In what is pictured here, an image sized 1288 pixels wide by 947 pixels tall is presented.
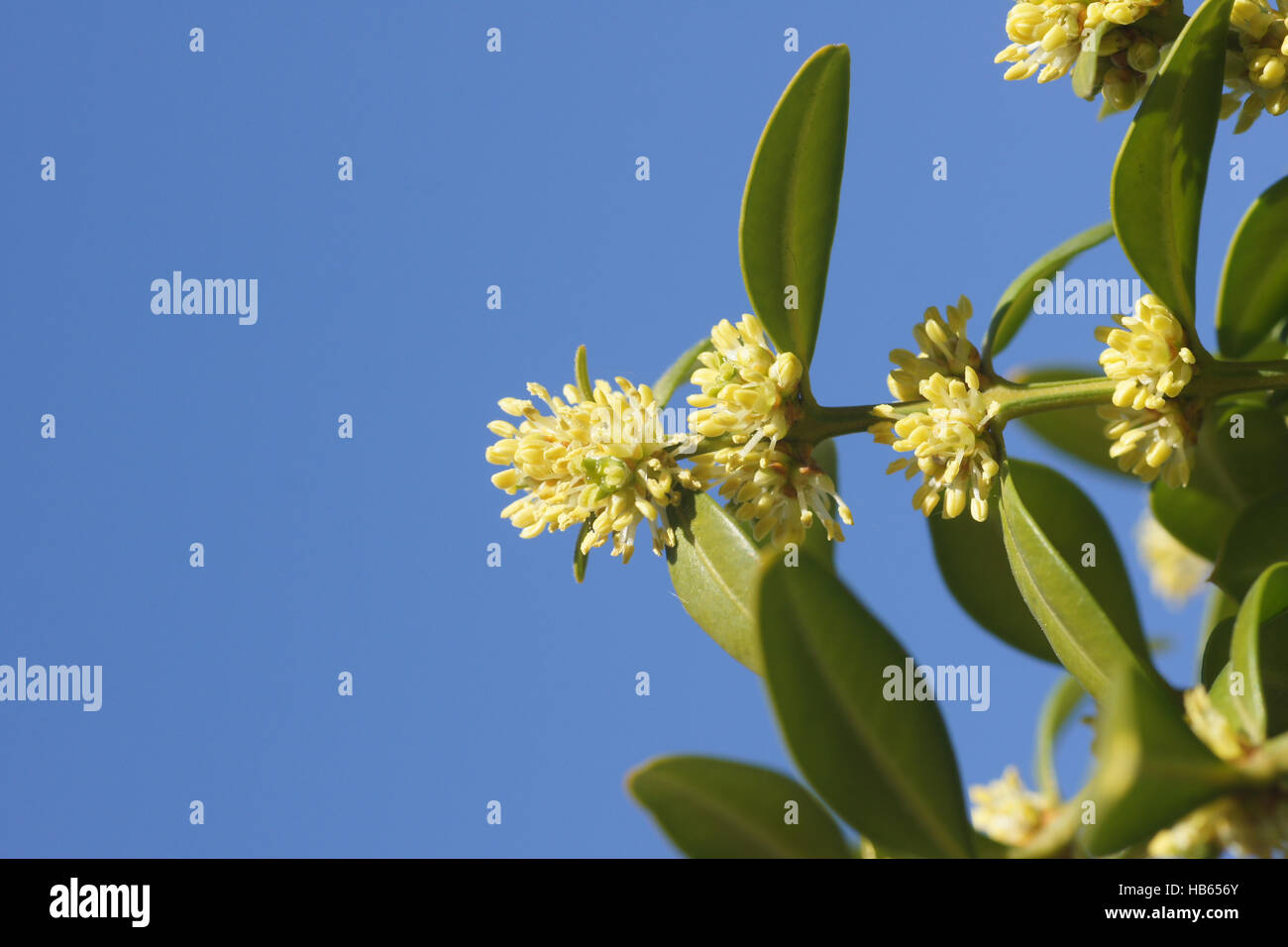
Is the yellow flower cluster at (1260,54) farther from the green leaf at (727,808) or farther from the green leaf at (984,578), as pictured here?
the green leaf at (727,808)

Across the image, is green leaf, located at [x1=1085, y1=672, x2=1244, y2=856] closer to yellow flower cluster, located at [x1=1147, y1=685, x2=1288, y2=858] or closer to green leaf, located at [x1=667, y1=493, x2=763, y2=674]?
yellow flower cluster, located at [x1=1147, y1=685, x2=1288, y2=858]

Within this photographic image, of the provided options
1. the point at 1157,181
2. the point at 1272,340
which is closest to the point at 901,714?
the point at 1157,181

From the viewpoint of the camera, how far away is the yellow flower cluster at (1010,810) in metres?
1.92

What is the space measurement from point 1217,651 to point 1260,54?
34.5 inches

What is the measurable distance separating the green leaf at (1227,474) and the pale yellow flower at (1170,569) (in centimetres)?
110

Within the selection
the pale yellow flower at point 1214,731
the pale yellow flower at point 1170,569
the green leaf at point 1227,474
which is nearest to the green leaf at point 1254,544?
the green leaf at point 1227,474

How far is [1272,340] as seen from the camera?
221cm

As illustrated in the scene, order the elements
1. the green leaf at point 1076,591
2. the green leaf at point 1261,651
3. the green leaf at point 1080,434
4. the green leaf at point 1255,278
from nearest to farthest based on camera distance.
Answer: the green leaf at point 1261,651
the green leaf at point 1076,591
the green leaf at point 1255,278
the green leaf at point 1080,434

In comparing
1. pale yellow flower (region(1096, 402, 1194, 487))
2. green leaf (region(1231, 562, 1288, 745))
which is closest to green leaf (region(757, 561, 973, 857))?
green leaf (region(1231, 562, 1288, 745))

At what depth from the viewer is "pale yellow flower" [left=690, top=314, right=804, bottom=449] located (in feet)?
5.85

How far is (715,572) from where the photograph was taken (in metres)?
1.85

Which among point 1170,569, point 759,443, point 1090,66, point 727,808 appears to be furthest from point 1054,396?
point 1170,569

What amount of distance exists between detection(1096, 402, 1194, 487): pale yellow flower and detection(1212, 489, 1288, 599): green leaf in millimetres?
180
